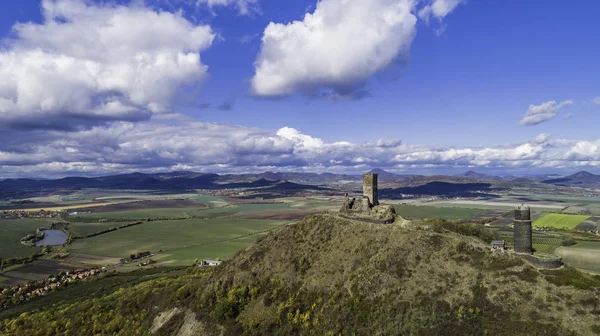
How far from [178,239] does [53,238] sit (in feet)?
173

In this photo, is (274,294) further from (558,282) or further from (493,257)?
(558,282)

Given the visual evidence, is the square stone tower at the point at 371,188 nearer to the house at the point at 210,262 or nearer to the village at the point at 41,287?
the house at the point at 210,262

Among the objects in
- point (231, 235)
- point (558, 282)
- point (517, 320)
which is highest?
point (558, 282)

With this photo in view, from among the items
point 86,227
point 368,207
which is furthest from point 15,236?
point 368,207

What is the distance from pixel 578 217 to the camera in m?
176

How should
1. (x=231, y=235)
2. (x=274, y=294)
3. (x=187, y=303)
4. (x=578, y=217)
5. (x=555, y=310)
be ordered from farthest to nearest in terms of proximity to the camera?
(x=578, y=217) → (x=231, y=235) → (x=187, y=303) → (x=274, y=294) → (x=555, y=310)

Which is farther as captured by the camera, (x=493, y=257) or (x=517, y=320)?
(x=493, y=257)

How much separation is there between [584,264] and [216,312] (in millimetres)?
75207

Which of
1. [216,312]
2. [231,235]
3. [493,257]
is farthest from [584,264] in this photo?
[231,235]

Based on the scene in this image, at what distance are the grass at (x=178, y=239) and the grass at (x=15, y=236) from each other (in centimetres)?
1487

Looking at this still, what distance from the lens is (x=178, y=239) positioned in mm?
149375

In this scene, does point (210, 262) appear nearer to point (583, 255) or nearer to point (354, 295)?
point (354, 295)

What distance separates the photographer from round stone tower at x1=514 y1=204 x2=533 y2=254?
44022mm

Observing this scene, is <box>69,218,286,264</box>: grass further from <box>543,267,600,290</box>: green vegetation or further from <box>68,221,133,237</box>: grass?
<box>543,267,600,290</box>: green vegetation
